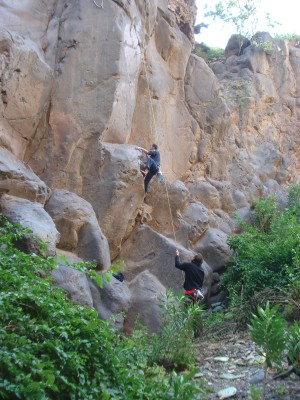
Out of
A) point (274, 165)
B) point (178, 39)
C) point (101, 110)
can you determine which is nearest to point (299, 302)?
point (101, 110)

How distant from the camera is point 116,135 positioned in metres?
12.7

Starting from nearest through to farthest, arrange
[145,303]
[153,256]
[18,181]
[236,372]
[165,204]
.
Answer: [236,372]
[18,181]
[145,303]
[153,256]
[165,204]

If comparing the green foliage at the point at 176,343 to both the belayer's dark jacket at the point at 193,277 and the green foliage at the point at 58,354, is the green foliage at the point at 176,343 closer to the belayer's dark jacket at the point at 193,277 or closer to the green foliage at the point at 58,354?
the green foliage at the point at 58,354

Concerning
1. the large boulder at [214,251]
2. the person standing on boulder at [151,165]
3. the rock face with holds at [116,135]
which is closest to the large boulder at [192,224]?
the rock face with holds at [116,135]

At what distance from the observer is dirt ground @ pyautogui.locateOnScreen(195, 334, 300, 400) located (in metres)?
5.84

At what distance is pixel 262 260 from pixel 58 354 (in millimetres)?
8470

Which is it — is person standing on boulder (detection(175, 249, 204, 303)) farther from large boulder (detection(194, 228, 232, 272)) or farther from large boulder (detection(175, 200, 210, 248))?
large boulder (detection(194, 228, 232, 272))

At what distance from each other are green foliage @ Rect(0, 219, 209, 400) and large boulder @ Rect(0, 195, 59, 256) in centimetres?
310

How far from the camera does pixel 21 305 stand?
5586mm

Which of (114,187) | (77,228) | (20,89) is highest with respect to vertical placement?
(20,89)

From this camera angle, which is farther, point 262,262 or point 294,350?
point 262,262

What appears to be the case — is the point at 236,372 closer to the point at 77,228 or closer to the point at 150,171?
the point at 77,228

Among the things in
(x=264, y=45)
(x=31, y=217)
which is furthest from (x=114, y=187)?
(x=264, y=45)

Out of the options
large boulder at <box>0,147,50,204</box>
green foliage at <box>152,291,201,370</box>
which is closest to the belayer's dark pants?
large boulder at <box>0,147,50,204</box>
